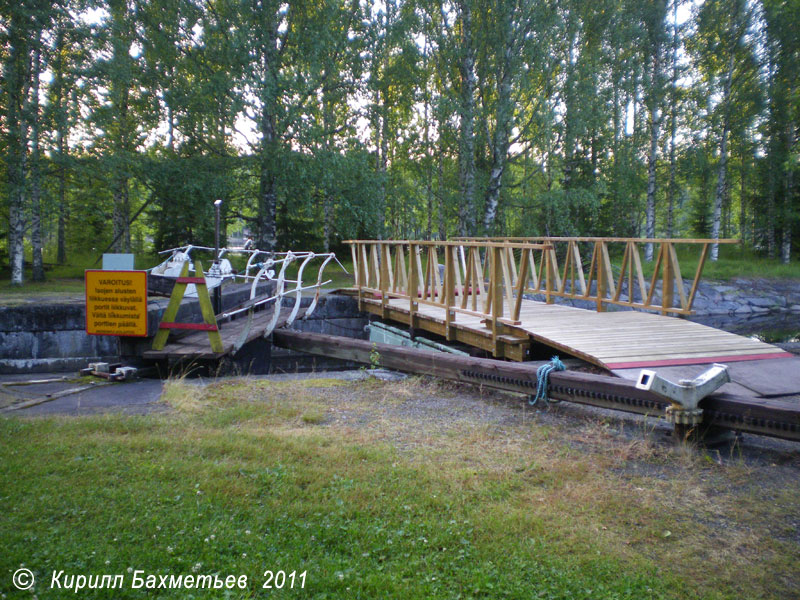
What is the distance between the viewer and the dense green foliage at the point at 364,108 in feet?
49.4

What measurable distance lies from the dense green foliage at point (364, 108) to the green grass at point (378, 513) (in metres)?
12.8

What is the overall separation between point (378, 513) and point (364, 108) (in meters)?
16.6

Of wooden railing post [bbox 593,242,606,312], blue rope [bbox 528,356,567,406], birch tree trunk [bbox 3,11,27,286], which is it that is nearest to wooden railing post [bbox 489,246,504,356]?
blue rope [bbox 528,356,567,406]

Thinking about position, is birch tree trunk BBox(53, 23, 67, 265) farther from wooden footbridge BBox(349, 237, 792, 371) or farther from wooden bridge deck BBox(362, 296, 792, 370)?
wooden bridge deck BBox(362, 296, 792, 370)

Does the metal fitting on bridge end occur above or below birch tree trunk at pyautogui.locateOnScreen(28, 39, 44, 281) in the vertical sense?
below

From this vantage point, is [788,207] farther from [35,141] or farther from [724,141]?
[35,141]

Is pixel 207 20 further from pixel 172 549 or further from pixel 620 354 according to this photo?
pixel 172 549

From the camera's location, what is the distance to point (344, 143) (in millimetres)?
17734

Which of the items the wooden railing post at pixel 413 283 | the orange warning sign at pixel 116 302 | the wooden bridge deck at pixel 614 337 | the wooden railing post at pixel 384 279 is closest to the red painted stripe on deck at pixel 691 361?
the wooden bridge deck at pixel 614 337

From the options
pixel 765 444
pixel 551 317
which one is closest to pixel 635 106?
pixel 551 317

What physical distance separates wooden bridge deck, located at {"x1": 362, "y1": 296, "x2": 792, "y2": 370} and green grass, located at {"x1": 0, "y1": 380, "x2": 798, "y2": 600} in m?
1.77

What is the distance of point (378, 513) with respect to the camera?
3.06 metres

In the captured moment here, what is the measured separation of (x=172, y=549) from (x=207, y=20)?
17276 mm

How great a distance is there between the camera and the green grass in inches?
98.8
